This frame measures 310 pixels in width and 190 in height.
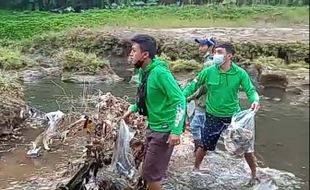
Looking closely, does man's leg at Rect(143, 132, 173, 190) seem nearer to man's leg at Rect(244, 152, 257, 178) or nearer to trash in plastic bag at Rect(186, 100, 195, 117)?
man's leg at Rect(244, 152, 257, 178)

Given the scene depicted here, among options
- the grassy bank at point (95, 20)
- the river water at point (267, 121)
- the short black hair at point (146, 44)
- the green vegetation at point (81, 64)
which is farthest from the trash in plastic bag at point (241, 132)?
the green vegetation at point (81, 64)

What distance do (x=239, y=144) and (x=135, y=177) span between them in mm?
1152

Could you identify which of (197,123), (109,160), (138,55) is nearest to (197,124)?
(197,123)

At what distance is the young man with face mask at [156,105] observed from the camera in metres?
3.95

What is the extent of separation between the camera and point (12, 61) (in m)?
16.2

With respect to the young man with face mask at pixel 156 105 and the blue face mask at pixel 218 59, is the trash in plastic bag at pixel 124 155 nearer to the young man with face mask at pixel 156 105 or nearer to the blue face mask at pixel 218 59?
the young man with face mask at pixel 156 105

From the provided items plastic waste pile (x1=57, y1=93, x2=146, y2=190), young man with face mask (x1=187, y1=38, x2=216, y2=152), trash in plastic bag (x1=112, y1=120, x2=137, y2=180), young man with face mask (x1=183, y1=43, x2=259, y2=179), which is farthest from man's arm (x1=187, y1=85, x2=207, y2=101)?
trash in plastic bag (x1=112, y1=120, x2=137, y2=180)

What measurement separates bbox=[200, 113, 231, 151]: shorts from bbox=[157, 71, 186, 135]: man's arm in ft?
4.91

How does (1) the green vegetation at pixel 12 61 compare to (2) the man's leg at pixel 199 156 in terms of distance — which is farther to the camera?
(1) the green vegetation at pixel 12 61

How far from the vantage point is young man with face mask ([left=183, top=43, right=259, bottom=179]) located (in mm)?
5188

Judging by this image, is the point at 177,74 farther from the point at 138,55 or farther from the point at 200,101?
the point at 138,55

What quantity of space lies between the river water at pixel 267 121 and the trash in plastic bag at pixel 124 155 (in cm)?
119

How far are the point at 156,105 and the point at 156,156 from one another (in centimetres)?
39

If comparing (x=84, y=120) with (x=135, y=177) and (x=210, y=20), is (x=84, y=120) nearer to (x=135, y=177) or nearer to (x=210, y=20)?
(x=135, y=177)
